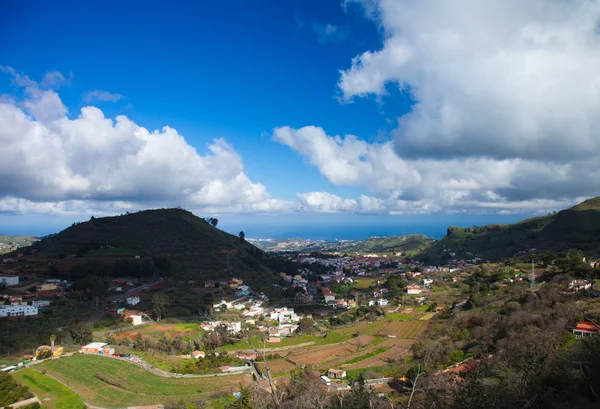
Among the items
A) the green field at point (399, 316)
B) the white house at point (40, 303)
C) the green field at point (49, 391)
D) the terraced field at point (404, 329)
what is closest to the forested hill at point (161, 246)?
the white house at point (40, 303)

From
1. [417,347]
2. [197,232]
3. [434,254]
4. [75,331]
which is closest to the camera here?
[417,347]

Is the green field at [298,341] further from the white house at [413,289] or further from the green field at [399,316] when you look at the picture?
the white house at [413,289]

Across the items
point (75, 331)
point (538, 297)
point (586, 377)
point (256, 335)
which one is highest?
point (586, 377)

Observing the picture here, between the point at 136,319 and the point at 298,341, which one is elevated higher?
the point at 136,319

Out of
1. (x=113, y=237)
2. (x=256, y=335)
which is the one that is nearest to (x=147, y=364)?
(x=256, y=335)

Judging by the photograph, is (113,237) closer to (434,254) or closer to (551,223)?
(434,254)

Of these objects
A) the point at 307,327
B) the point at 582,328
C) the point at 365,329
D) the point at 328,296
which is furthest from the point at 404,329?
the point at 328,296

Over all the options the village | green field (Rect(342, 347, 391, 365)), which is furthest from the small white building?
green field (Rect(342, 347, 391, 365))

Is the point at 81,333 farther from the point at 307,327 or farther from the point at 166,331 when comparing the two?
the point at 307,327
